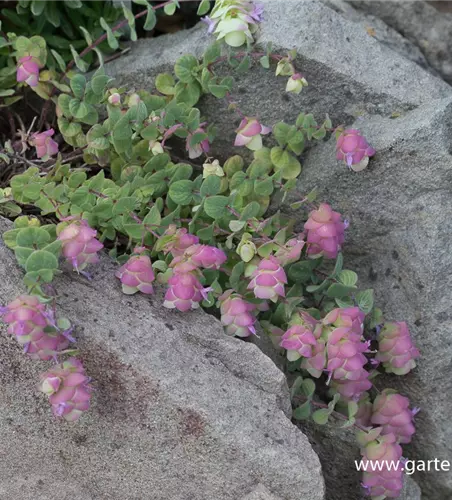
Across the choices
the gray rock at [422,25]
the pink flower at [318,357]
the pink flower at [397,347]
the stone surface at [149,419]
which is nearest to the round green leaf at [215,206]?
the stone surface at [149,419]

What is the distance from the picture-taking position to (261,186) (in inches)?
61.6

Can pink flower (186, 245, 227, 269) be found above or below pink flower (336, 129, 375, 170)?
below

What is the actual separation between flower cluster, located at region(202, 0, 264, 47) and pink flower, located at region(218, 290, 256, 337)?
0.57 meters

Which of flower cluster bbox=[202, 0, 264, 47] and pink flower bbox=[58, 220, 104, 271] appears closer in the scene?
pink flower bbox=[58, 220, 104, 271]

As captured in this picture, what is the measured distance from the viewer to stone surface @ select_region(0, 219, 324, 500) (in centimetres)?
132

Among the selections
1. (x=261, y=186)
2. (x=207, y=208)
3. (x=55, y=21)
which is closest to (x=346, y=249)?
(x=261, y=186)

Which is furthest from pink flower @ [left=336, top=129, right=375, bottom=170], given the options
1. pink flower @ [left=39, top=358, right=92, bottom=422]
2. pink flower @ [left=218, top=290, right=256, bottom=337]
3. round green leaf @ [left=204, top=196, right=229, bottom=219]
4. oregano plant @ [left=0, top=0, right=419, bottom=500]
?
pink flower @ [left=39, top=358, right=92, bottom=422]

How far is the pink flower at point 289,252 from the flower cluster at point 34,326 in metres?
0.46

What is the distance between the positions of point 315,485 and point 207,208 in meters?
0.57

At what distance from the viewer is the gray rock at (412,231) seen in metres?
1.57

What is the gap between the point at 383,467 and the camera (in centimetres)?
145

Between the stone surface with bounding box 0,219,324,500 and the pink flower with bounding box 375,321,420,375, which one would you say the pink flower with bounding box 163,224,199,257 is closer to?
the stone surface with bounding box 0,219,324,500

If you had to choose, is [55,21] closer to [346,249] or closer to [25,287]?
[25,287]

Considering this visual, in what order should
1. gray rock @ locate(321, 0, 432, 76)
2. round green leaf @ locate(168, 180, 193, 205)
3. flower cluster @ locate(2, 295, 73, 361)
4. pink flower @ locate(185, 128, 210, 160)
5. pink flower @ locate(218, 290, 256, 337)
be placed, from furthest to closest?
gray rock @ locate(321, 0, 432, 76), pink flower @ locate(185, 128, 210, 160), round green leaf @ locate(168, 180, 193, 205), pink flower @ locate(218, 290, 256, 337), flower cluster @ locate(2, 295, 73, 361)
